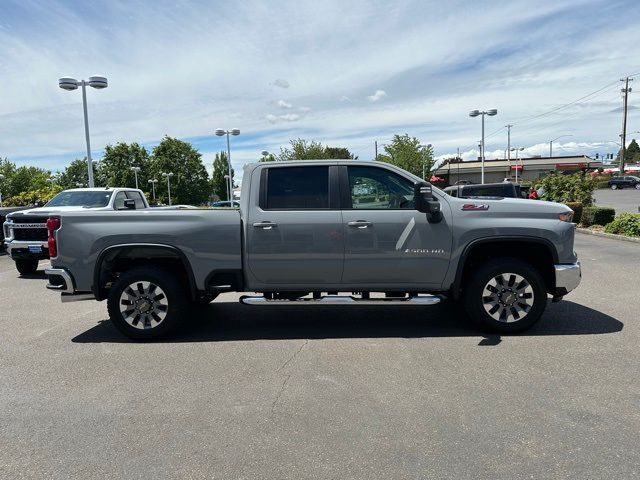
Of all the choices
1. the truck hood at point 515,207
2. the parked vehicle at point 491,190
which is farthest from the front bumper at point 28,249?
the parked vehicle at point 491,190

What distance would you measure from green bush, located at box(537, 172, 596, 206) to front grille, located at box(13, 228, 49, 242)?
58.4 feet

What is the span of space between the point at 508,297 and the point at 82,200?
34.0 feet

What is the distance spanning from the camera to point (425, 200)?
5230 mm

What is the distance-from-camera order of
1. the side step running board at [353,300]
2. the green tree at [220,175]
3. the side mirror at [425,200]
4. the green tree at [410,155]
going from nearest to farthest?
1. the side mirror at [425,200]
2. the side step running board at [353,300]
3. the green tree at [410,155]
4. the green tree at [220,175]

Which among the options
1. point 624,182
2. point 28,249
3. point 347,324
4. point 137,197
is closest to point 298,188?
point 347,324

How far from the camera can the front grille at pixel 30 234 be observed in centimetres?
1039

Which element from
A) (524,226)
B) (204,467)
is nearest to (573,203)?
(524,226)

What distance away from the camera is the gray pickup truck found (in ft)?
17.8

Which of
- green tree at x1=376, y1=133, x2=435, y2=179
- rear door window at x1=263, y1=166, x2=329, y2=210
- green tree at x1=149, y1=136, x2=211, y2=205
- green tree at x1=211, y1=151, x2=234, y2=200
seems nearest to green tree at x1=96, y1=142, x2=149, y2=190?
green tree at x1=149, y1=136, x2=211, y2=205

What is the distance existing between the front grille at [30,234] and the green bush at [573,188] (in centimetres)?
1780

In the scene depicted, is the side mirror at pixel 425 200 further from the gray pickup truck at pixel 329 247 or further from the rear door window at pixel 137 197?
the rear door window at pixel 137 197

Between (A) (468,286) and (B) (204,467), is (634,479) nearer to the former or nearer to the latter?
(B) (204,467)

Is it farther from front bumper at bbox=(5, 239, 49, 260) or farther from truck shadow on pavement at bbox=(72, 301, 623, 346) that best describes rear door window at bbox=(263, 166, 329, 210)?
front bumper at bbox=(5, 239, 49, 260)

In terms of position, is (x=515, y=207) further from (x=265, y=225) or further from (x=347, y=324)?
(x=265, y=225)
